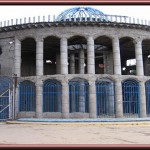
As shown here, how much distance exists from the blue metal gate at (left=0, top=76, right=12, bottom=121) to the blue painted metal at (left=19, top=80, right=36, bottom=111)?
1.12 m

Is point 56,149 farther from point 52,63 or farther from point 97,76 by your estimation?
point 52,63

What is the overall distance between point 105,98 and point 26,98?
736cm

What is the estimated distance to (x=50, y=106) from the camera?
2611cm

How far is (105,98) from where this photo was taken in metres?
25.4

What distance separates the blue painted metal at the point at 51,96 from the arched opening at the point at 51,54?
4.19m

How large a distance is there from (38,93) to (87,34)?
21.6ft

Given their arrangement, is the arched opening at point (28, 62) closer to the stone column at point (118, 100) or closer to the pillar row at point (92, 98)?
the pillar row at point (92, 98)

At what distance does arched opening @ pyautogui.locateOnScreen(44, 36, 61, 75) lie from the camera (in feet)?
86.3

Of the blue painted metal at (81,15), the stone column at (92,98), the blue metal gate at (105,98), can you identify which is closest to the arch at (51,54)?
the blue painted metal at (81,15)

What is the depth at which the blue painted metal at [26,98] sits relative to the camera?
23.3 metres

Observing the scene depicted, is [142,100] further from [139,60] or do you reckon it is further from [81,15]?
[81,15]

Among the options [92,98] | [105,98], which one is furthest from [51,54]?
[92,98]

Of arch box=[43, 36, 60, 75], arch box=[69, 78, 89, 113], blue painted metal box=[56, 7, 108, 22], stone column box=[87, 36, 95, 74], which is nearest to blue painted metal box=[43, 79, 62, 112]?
arch box=[69, 78, 89, 113]

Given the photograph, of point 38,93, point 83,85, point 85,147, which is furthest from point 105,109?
point 85,147
